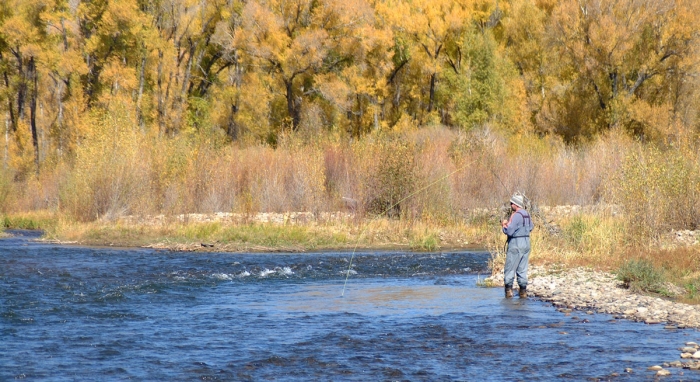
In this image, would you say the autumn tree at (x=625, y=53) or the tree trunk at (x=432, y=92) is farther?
the tree trunk at (x=432, y=92)

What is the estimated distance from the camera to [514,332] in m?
12.5

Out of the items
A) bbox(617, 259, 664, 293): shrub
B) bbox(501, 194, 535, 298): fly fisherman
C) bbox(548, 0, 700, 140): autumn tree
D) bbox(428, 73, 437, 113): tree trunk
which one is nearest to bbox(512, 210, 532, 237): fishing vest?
bbox(501, 194, 535, 298): fly fisherman

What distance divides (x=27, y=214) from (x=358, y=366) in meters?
27.8

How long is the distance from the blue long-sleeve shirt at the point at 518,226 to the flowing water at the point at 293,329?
3.91ft

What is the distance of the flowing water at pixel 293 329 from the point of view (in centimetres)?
1055

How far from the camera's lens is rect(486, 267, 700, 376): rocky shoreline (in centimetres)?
1201

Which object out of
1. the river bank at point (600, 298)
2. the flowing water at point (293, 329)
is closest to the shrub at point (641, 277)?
the river bank at point (600, 298)

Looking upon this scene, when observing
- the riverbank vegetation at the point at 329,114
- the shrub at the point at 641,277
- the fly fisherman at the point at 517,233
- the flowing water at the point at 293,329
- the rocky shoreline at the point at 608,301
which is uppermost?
the riverbank vegetation at the point at 329,114

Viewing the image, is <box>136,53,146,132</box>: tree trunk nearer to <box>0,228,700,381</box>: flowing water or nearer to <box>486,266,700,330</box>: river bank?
<box>0,228,700,381</box>: flowing water

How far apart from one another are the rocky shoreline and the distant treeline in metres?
25.0

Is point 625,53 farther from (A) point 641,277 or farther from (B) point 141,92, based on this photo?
(A) point 641,277

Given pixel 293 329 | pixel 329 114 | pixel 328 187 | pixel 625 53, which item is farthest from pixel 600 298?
pixel 329 114

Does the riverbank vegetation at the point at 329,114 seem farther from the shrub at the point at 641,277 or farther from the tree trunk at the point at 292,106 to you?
the shrub at the point at 641,277

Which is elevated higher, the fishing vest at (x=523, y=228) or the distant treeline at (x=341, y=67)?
the distant treeline at (x=341, y=67)
